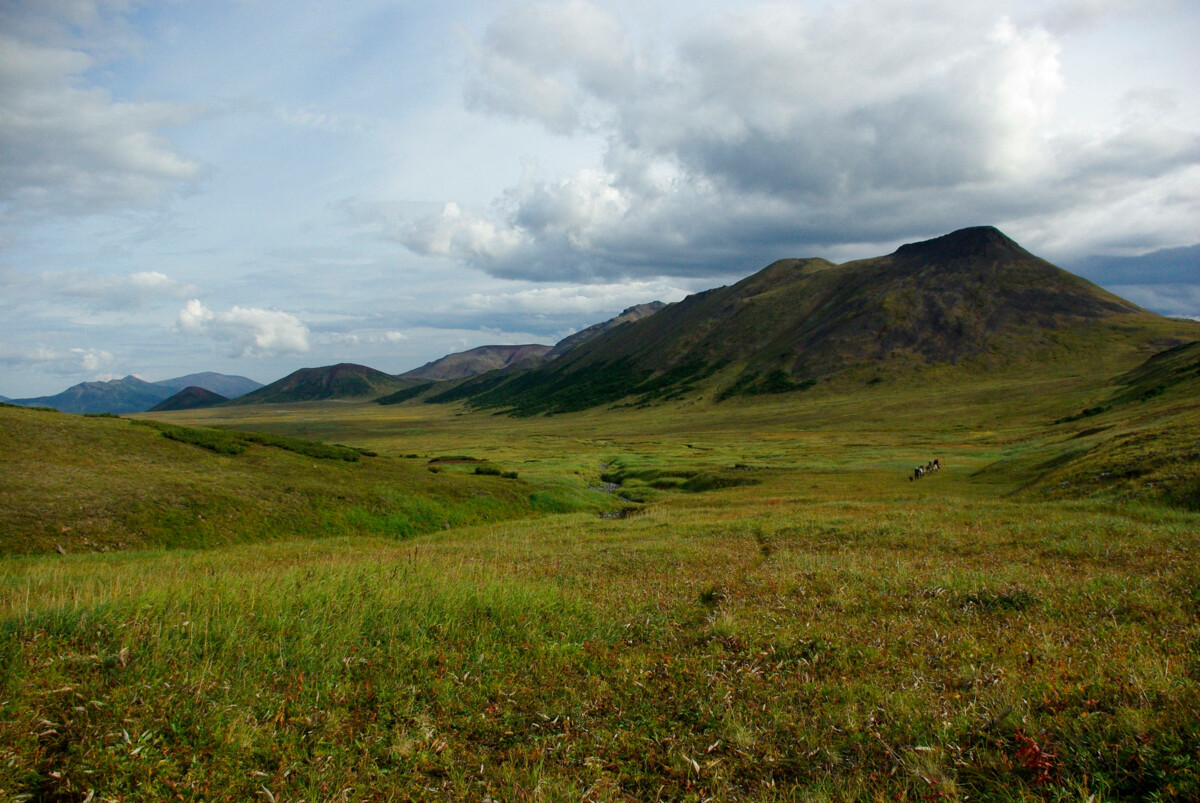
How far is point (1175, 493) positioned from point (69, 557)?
45170 mm

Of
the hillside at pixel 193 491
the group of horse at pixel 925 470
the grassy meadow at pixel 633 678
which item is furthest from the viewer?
the group of horse at pixel 925 470

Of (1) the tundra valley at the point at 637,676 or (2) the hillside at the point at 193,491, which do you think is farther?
(2) the hillside at the point at 193,491

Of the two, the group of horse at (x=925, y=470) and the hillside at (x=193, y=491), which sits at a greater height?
the hillside at (x=193, y=491)

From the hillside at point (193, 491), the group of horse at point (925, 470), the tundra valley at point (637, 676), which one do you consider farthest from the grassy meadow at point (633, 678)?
the group of horse at point (925, 470)

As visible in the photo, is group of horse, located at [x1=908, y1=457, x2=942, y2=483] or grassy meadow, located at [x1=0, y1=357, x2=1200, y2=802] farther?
group of horse, located at [x1=908, y1=457, x2=942, y2=483]

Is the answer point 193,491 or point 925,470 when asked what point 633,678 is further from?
point 925,470

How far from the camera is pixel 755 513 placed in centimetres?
3362

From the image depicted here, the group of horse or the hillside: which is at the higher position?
the hillside

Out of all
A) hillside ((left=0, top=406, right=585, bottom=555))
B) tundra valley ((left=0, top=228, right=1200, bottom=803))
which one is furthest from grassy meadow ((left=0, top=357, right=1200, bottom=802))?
hillside ((left=0, top=406, right=585, bottom=555))

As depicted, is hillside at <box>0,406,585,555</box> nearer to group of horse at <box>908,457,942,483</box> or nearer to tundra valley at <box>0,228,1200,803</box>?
tundra valley at <box>0,228,1200,803</box>

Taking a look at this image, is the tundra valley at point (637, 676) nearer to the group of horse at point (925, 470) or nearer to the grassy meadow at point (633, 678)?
the grassy meadow at point (633, 678)

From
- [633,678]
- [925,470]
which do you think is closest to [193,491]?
[633,678]

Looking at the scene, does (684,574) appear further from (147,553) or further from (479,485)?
(479,485)

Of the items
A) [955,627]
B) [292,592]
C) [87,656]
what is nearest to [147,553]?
[292,592]
